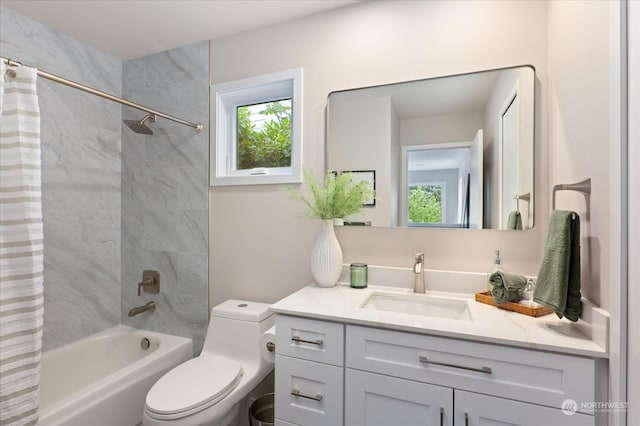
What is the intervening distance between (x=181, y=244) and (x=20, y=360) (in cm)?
106

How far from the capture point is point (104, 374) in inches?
80.7

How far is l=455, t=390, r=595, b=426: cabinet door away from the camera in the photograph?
0.89 metres

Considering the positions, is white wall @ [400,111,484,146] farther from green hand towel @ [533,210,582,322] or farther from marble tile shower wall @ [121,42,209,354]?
marble tile shower wall @ [121,42,209,354]

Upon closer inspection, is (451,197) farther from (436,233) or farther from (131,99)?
(131,99)

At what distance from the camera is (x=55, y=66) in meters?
1.97

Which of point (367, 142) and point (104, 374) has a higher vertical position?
point (367, 142)

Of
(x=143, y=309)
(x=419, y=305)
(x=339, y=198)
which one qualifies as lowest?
(x=143, y=309)

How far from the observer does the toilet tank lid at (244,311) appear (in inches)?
67.2

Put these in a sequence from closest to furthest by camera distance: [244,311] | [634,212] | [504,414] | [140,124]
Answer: [634,212]
[504,414]
[244,311]
[140,124]

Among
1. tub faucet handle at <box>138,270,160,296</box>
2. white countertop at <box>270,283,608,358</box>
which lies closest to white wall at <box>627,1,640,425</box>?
white countertop at <box>270,283,608,358</box>

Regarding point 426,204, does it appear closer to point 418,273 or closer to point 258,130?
point 418,273

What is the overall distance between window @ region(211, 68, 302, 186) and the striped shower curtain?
95cm

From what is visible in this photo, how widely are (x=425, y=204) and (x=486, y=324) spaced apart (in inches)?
24.9

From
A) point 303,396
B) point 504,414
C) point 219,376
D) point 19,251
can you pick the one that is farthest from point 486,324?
point 19,251
